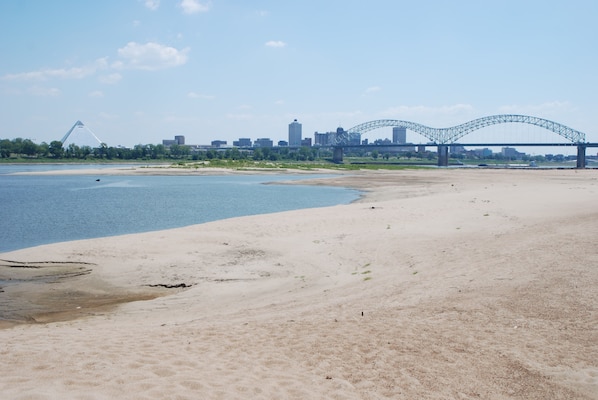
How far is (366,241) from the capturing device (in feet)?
62.1

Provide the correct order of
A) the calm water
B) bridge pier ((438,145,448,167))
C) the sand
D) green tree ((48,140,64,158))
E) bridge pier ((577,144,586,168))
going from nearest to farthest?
1. the sand
2. the calm water
3. bridge pier ((577,144,586,168))
4. bridge pier ((438,145,448,167))
5. green tree ((48,140,64,158))

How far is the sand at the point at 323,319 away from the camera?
6738 millimetres

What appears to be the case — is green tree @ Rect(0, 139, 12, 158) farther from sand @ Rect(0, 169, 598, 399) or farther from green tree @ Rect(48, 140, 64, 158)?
sand @ Rect(0, 169, 598, 399)

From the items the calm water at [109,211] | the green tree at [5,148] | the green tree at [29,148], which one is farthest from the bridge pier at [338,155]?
the calm water at [109,211]

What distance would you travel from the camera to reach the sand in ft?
22.1

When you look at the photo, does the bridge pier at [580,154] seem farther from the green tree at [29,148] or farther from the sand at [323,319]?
the green tree at [29,148]

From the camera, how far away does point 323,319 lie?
9812mm

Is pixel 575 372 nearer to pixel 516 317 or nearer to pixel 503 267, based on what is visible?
pixel 516 317

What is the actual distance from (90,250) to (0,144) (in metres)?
195

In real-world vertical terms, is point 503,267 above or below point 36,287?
above

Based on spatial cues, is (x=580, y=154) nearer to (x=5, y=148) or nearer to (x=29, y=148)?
(x=29, y=148)

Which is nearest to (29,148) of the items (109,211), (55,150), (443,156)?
(55,150)

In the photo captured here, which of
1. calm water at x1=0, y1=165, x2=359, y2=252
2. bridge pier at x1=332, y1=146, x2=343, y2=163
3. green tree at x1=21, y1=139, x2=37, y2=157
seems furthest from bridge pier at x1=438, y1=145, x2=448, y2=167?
green tree at x1=21, y1=139, x2=37, y2=157

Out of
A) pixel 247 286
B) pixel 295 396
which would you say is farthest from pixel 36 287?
pixel 295 396
